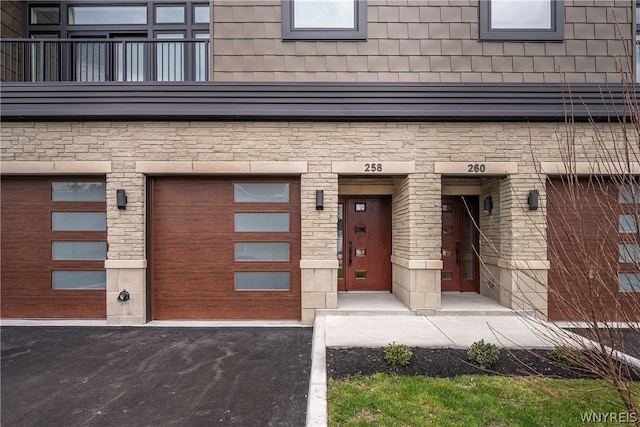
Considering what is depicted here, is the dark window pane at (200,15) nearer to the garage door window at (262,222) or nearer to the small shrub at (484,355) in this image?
the garage door window at (262,222)

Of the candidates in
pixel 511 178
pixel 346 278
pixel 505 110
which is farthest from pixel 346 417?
pixel 505 110

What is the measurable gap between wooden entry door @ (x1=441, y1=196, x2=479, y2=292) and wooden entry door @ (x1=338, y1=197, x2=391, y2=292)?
1.38 m

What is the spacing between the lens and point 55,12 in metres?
7.48

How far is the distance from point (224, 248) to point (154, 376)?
2.54m

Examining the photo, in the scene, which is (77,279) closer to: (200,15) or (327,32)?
(200,15)

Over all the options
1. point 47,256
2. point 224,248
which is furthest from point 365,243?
point 47,256

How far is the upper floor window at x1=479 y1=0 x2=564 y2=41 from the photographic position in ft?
19.7

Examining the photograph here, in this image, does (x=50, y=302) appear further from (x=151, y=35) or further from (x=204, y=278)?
(x=151, y=35)

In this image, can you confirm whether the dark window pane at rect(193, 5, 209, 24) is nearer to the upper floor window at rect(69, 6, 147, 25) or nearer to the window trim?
the upper floor window at rect(69, 6, 147, 25)

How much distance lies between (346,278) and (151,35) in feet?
23.5

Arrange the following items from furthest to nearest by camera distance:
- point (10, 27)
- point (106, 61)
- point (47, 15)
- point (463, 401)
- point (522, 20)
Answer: point (47, 15), point (10, 27), point (106, 61), point (522, 20), point (463, 401)

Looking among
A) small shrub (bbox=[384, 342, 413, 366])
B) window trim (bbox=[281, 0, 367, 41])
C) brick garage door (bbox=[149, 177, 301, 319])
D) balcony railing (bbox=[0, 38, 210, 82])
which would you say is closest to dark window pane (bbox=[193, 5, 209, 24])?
balcony railing (bbox=[0, 38, 210, 82])

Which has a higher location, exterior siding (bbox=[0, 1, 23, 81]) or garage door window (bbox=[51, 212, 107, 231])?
exterior siding (bbox=[0, 1, 23, 81])

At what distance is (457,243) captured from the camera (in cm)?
768
